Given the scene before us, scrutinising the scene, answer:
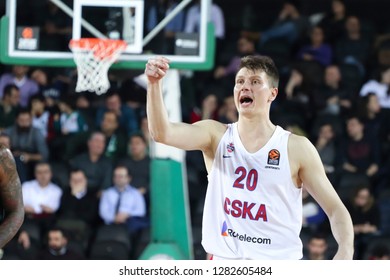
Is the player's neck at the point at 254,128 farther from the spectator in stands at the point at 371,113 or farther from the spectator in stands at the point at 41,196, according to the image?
the spectator in stands at the point at 371,113

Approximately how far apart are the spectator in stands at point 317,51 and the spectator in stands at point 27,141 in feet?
13.5

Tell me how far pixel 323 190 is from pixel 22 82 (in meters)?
8.71

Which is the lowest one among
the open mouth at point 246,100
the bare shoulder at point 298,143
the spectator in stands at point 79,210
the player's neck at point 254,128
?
the spectator in stands at point 79,210

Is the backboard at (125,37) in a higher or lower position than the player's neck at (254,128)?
higher

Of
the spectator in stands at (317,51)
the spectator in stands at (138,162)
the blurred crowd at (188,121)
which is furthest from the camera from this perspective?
the spectator in stands at (317,51)

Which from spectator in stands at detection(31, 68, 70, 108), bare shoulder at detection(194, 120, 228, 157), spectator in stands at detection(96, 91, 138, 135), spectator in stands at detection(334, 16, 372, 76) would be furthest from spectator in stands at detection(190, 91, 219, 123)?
bare shoulder at detection(194, 120, 228, 157)

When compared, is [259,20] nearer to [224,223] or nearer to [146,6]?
[146,6]

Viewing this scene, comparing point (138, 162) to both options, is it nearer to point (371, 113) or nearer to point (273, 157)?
point (371, 113)

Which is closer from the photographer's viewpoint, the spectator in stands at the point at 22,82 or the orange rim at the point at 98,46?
the orange rim at the point at 98,46

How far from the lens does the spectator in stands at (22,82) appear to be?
14.8 m

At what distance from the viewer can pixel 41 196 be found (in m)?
13.0

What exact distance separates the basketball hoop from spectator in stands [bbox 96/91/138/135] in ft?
10.0

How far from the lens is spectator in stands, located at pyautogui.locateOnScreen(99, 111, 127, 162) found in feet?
45.1

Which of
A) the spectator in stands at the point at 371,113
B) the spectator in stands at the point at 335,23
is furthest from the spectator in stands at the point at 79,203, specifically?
the spectator in stands at the point at 335,23
